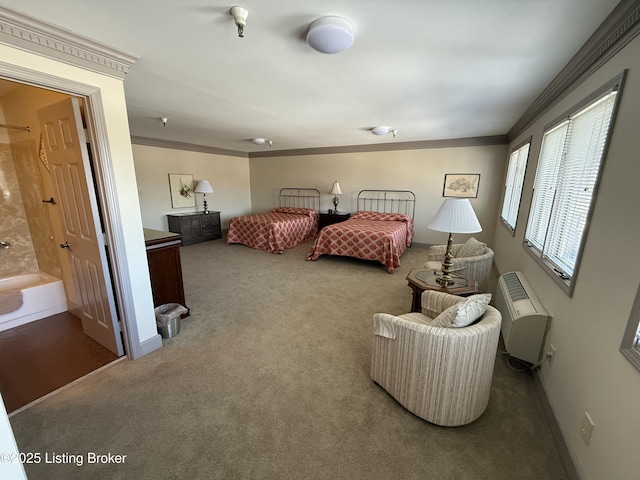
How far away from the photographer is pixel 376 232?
4.61m

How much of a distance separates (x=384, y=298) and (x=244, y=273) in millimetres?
2258

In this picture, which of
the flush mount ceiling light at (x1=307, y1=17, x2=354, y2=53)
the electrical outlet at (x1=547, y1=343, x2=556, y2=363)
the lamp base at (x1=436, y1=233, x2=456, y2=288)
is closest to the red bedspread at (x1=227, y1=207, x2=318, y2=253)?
the lamp base at (x1=436, y1=233, x2=456, y2=288)

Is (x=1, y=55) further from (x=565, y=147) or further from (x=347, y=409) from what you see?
(x=565, y=147)

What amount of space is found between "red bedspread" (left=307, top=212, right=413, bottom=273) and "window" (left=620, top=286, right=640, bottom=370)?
320cm

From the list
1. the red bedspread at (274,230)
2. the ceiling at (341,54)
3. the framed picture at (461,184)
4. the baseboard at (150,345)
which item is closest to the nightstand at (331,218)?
the red bedspread at (274,230)

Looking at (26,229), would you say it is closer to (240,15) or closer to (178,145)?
(178,145)

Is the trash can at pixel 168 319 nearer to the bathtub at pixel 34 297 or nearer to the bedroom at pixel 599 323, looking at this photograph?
the bedroom at pixel 599 323

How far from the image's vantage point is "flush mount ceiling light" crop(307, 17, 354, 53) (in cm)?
147

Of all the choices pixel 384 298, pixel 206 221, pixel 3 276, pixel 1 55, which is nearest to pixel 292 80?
pixel 1 55

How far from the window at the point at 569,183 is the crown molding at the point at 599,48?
0.22 metres

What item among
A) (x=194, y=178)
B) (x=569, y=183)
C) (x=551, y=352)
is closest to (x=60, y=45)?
(x=569, y=183)

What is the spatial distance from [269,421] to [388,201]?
540cm

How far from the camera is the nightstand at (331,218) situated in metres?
6.55

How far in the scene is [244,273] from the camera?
4316mm
